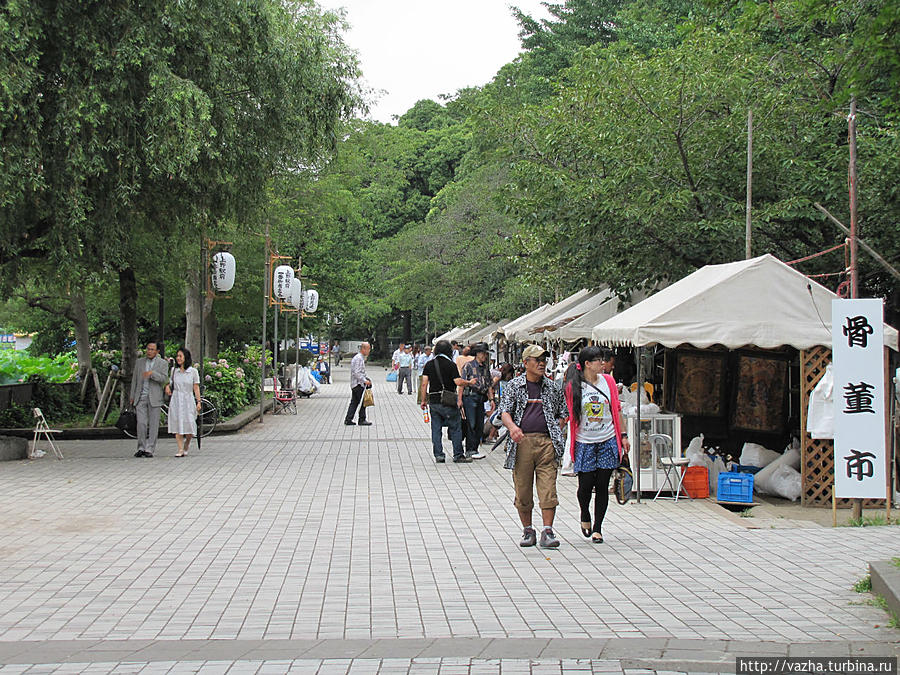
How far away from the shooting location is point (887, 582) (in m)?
6.48

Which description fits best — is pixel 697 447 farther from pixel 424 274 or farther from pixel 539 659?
pixel 424 274

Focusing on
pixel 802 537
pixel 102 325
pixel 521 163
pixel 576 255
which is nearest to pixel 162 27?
pixel 521 163

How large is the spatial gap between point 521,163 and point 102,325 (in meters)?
24.9

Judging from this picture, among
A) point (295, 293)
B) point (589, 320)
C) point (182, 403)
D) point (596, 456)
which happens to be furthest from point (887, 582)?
point (295, 293)

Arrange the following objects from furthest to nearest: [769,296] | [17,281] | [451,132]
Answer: [451,132] < [17,281] < [769,296]

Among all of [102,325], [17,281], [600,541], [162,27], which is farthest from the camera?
[102,325]

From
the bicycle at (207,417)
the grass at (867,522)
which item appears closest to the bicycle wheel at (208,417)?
the bicycle at (207,417)

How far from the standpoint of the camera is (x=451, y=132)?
72.4 metres

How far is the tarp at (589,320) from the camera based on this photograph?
61.9ft

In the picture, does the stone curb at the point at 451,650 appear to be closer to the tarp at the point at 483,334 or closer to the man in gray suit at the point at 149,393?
the man in gray suit at the point at 149,393

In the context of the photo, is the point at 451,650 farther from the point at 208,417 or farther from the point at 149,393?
the point at 208,417

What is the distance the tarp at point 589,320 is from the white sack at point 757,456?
573cm

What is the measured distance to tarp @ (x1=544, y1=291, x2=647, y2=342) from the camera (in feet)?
61.9

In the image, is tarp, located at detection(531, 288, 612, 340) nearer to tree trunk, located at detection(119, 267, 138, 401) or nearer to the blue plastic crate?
tree trunk, located at detection(119, 267, 138, 401)
